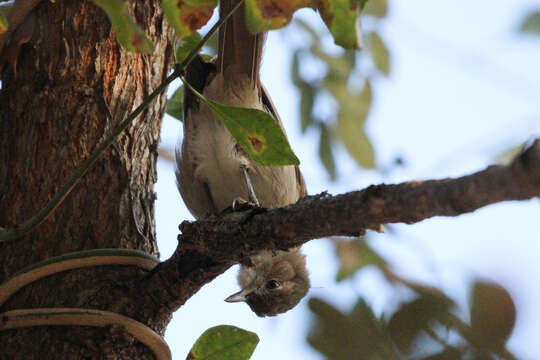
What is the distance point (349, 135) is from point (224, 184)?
0.64 meters

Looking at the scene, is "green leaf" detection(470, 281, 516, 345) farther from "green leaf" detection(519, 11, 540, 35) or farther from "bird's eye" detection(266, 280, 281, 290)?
"bird's eye" detection(266, 280, 281, 290)

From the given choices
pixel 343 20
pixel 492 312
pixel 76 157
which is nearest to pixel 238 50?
pixel 76 157

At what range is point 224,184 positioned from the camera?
312 cm

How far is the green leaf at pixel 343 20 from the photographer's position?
1.33 metres

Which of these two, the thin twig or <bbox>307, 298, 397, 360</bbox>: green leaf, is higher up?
the thin twig

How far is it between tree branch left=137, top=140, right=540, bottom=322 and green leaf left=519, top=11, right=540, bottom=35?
0.48 m

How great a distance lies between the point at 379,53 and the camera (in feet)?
10.3

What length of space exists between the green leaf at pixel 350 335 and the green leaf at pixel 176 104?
1935mm

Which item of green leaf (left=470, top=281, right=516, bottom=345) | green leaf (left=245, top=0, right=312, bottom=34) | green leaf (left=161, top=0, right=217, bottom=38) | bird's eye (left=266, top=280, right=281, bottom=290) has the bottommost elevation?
green leaf (left=470, top=281, right=516, bottom=345)

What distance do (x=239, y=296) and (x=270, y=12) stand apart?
2.39 m

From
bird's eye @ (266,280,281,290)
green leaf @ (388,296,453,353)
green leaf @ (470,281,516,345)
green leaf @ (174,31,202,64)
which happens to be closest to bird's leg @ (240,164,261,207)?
bird's eye @ (266,280,281,290)

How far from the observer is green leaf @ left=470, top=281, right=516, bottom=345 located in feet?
3.00

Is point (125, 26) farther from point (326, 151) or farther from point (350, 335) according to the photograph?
point (326, 151)

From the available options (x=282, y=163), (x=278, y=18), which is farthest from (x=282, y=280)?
(x=278, y=18)
